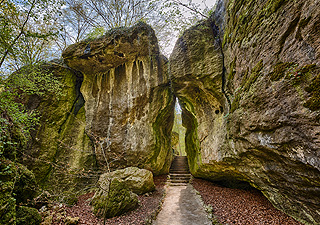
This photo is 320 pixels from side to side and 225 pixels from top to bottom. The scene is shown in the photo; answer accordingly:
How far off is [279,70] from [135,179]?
27.0 ft

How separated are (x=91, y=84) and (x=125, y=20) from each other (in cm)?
650

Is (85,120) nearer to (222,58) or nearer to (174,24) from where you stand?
(174,24)

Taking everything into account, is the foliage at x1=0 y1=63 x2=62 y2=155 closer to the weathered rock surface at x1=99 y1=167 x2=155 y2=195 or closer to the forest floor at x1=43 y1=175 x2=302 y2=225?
the forest floor at x1=43 y1=175 x2=302 y2=225

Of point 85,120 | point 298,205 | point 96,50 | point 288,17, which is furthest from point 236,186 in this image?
point 96,50

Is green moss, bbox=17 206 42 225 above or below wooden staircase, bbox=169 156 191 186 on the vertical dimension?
above

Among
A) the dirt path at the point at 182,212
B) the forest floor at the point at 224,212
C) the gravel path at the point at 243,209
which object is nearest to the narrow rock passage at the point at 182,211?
the dirt path at the point at 182,212

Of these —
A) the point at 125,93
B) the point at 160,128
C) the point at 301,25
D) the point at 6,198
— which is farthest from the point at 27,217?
the point at 160,128

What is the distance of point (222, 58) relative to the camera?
271 inches

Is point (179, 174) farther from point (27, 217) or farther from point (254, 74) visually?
point (254, 74)

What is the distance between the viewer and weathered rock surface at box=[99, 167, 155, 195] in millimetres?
7754

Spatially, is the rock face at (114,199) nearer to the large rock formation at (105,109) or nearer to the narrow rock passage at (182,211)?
the narrow rock passage at (182,211)

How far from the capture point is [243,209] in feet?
17.1

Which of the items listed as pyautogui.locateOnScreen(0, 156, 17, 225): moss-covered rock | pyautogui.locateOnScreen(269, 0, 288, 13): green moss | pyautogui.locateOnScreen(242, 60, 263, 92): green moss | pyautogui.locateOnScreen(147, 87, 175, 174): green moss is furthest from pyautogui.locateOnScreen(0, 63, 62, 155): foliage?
pyautogui.locateOnScreen(147, 87, 175, 174): green moss

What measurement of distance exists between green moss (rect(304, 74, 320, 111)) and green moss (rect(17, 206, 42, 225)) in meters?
7.90
